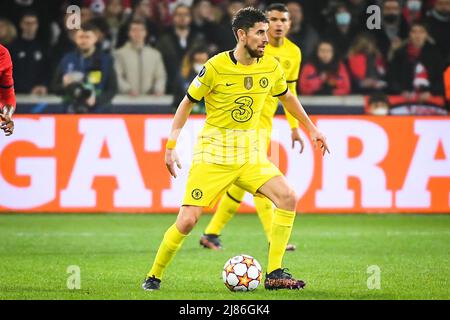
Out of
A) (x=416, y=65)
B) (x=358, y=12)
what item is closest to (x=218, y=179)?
(x=416, y=65)

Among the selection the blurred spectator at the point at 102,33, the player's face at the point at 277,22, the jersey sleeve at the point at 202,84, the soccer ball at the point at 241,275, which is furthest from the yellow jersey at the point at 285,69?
the blurred spectator at the point at 102,33

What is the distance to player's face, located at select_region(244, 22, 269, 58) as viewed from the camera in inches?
316

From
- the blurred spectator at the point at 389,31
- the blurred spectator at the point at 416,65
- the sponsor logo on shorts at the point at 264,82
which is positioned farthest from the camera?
the blurred spectator at the point at 389,31

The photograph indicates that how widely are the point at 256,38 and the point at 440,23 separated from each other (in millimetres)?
9739

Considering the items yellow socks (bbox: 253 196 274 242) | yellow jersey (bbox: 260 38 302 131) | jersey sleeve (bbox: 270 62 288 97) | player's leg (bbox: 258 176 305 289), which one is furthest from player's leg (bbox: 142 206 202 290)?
yellow jersey (bbox: 260 38 302 131)

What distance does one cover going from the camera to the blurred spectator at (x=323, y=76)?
1620 centimetres

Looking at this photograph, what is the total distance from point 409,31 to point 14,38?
624cm

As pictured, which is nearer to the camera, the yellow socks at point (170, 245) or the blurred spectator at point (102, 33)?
the yellow socks at point (170, 245)

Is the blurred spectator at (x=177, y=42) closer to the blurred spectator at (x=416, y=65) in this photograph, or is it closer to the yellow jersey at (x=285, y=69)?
the blurred spectator at (x=416, y=65)

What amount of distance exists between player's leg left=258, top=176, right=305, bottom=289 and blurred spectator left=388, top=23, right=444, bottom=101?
8597 millimetres

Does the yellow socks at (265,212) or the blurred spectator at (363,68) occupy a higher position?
the blurred spectator at (363,68)

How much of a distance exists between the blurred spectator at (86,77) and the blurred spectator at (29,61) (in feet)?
2.02
